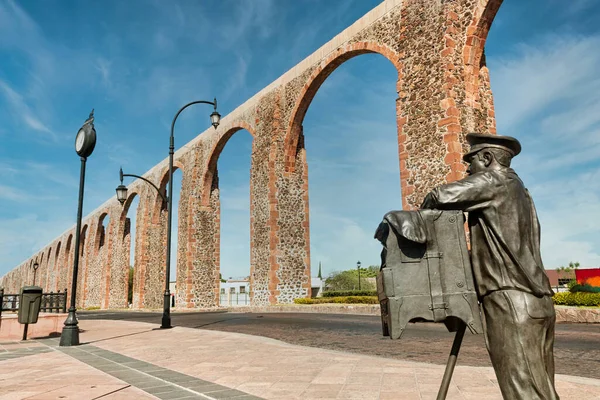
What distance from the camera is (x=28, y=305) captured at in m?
8.29

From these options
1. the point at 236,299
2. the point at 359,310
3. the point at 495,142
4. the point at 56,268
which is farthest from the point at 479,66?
the point at 56,268

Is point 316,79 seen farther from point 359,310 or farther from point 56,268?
point 56,268

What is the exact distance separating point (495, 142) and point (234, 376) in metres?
3.35

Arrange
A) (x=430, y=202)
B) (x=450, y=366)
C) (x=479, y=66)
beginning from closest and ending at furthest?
(x=450, y=366)
(x=430, y=202)
(x=479, y=66)

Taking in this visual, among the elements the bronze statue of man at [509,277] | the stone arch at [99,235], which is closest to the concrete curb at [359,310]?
the bronze statue of man at [509,277]

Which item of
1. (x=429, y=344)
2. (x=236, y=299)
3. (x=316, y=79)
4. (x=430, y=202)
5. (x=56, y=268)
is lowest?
(x=429, y=344)

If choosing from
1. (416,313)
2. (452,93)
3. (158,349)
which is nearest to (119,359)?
(158,349)

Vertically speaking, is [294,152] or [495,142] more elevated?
[294,152]

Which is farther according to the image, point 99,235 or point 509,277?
point 99,235

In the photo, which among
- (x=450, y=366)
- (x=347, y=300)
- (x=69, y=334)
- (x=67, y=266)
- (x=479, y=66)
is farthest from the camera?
(x=67, y=266)

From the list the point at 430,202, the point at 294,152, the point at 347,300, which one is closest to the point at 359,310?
the point at 347,300

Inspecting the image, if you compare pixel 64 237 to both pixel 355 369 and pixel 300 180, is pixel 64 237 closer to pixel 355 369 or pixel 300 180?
pixel 300 180

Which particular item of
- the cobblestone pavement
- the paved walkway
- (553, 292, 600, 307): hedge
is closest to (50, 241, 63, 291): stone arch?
the cobblestone pavement

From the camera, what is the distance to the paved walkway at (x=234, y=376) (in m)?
3.57
